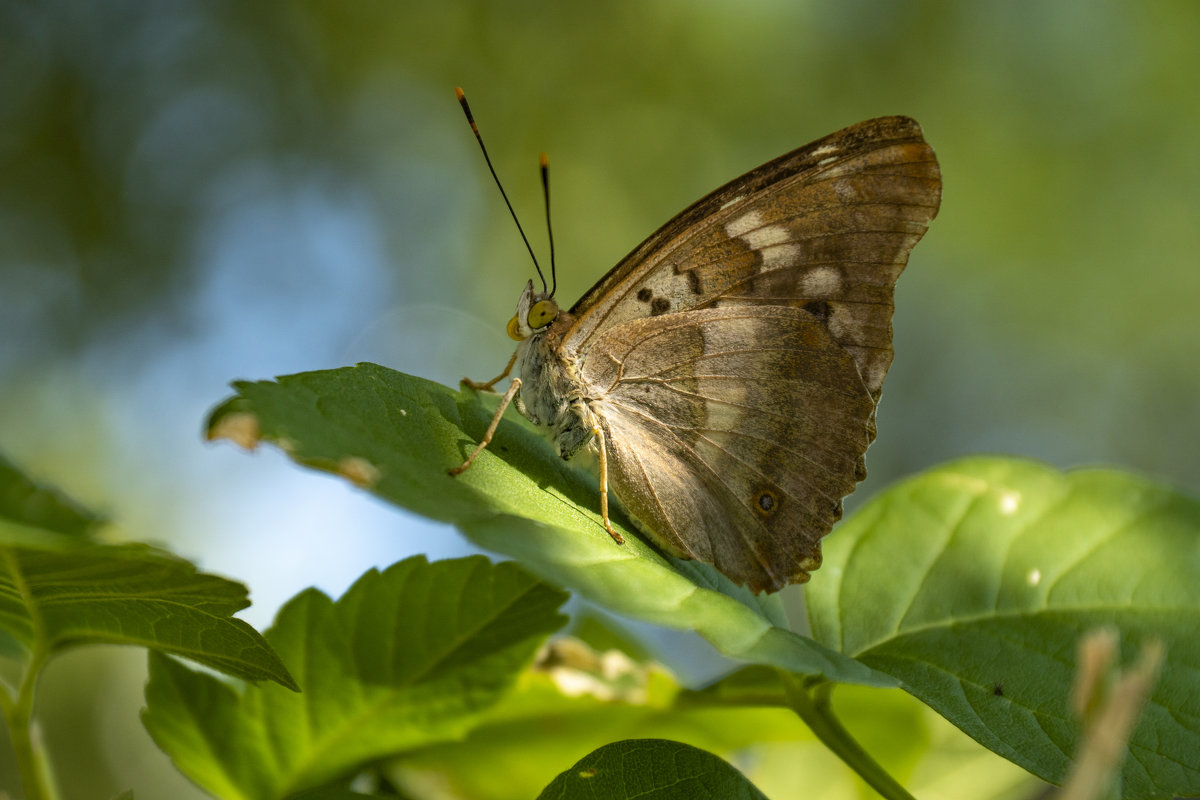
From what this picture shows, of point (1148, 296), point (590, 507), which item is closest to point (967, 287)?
point (1148, 296)

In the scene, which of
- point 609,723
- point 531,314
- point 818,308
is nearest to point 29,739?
point 609,723

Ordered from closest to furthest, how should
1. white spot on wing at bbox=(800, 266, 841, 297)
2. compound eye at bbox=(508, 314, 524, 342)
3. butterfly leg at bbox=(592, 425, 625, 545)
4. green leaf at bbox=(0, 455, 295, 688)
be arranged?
1. green leaf at bbox=(0, 455, 295, 688)
2. butterfly leg at bbox=(592, 425, 625, 545)
3. white spot on wing at bbox=(800, 266, 841, 297)
4. compound eye at bbox=(508, 314, 524, 342)

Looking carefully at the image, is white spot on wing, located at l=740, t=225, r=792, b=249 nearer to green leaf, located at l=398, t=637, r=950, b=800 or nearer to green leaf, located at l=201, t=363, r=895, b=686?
green leaf, located at l=201, t=363, r=895, b=686

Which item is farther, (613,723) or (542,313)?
(542,313)

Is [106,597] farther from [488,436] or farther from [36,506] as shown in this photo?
[488,436]

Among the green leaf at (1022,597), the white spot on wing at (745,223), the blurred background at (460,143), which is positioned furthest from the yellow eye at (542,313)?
the blurred background at (460,143)

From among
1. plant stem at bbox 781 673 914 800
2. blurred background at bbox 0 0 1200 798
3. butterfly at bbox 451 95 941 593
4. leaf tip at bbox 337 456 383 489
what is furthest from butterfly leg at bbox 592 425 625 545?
blurred background at bbox 0 0 1200 798

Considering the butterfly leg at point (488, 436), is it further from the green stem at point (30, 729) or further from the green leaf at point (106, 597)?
the green stem at point (30, 729)
